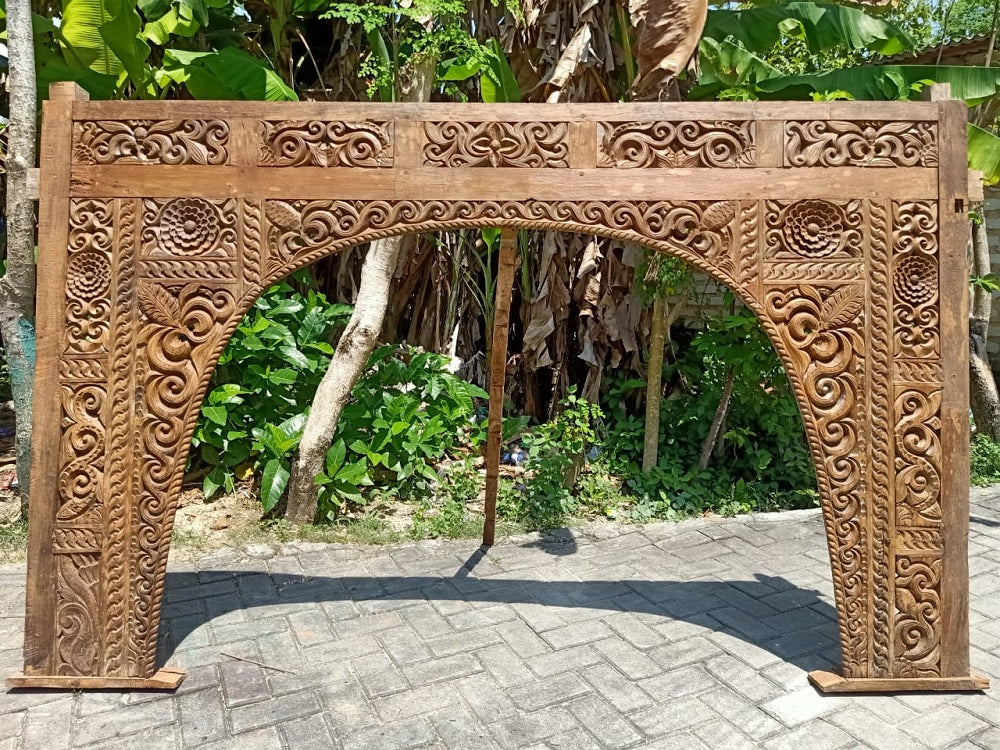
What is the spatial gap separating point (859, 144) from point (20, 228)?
386cm

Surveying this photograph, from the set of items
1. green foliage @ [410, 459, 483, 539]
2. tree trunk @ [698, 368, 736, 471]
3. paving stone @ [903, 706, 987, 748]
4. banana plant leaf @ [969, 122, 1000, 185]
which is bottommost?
paving stone @ [903, 706, 987, 748]

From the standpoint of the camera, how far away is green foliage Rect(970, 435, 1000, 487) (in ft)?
15.8

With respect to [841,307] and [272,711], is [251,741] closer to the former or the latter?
[272,711]

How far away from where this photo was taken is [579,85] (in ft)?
15.9

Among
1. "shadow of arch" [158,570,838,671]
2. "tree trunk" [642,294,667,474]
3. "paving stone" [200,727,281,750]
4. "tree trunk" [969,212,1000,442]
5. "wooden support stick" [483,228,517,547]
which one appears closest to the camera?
"paving stone" [200,727,281,750]

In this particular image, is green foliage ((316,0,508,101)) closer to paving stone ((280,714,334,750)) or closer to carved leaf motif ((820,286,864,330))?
carved leaf motif ((820,286,864,330))

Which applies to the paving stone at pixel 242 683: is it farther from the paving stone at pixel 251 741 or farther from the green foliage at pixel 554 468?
the green foliage at pixel 554 468

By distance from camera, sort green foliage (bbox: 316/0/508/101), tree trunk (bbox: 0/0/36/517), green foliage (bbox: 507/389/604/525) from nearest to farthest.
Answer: tree trunk (bbox: 0/0/36/517)
green foliage (bbox: 316/0/508/101)
green foliage (bbox: 507/389/604/525)

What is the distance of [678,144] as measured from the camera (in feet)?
7.35

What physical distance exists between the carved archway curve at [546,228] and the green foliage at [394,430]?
165cm

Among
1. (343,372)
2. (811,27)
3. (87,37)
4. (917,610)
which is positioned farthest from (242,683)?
(811,27)

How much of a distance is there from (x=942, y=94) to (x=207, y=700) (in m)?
3.21

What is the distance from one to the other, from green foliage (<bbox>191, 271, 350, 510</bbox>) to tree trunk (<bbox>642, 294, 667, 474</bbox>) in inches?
86.6

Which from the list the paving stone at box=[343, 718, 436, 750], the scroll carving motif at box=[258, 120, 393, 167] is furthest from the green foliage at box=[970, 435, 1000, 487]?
the scroll carving motif at box=[258, 120, 393, 167]
